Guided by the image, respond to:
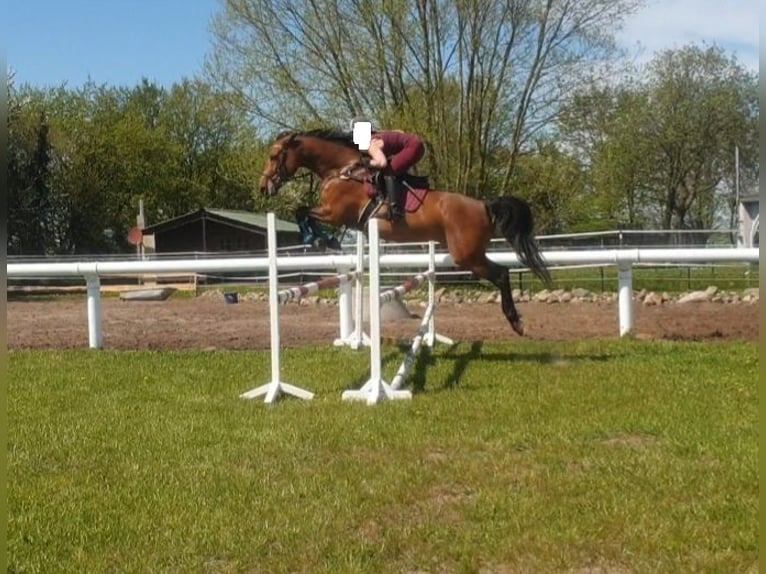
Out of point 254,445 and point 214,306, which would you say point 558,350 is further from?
point 214,306

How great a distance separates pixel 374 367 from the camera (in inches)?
222

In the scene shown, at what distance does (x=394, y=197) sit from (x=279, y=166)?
106cm

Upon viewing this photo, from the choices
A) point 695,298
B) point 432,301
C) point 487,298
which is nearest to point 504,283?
point 432,301

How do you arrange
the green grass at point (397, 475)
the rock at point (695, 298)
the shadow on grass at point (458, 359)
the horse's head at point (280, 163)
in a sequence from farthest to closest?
the rock at point (695, 298)
the horse's head at point (280, 163)
the shadow on grass at point (458, 359)
the green grass at point (397, 475)

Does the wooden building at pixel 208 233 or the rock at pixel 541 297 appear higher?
the wooden building at pixel 208 233

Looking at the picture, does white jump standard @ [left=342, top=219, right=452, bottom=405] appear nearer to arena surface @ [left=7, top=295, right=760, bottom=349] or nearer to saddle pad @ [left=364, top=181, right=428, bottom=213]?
saddle pad @ [left=364, top=181, right=428, bottom=213]

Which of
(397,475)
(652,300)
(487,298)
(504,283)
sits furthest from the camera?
(487,298)

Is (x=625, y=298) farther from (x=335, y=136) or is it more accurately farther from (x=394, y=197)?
(x=335, y=136)

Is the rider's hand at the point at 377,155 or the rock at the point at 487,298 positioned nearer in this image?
the rider's hand at the point at 377,155

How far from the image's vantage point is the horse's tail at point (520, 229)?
757cm

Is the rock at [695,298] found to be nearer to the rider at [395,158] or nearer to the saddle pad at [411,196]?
the saddle pad at [411,196]

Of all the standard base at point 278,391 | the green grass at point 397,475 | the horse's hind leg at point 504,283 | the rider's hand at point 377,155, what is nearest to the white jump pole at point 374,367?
the green grass at point 397,475

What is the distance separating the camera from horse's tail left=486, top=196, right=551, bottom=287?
7.57m

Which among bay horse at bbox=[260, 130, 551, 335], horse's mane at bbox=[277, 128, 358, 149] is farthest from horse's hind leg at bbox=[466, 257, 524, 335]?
horse's mane at bbox=[277, 128, 358, 149]
